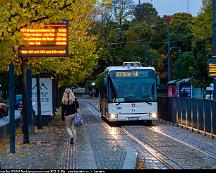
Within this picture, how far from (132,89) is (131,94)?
34cm

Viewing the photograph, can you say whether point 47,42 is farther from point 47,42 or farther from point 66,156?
point 66,156

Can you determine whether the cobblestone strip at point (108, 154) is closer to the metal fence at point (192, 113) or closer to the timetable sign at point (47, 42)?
the timetable sign at point (47, 42)

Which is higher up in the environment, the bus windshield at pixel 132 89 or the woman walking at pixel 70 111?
the bus windshield at pixel 132 89

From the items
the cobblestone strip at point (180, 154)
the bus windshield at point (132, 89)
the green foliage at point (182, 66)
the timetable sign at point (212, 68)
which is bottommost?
the cobblestone strip at point (180, 154)

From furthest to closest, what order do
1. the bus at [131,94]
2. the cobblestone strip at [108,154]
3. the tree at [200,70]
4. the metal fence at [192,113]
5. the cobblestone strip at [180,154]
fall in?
1. the tree at [200,70]
2. the bus at [131,94]
3. the metal fence at [192,113]
4. the cobblestone strip at [180,154]
5. the cobblestone strip at [108,154]

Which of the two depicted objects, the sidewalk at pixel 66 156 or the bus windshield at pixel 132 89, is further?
the bus windshield at pixel 132 89

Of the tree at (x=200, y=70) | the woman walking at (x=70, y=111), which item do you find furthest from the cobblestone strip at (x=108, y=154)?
the tree at (x=200, y=70)

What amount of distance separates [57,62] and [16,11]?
14056mm

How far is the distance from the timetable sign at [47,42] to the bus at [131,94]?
16160mm

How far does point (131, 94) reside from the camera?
33.1 m

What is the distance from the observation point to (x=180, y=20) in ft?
378

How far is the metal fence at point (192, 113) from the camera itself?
2345 centimetres

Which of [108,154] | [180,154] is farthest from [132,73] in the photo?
[108,154]

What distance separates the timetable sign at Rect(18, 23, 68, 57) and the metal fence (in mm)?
8100
